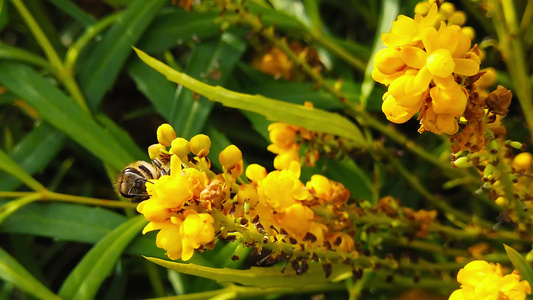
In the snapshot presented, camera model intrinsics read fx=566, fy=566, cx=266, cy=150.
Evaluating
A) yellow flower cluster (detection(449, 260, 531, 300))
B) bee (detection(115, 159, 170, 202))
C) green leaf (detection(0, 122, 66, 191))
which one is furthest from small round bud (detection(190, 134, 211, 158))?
green leaf (detection(0, 122, 66, 191))

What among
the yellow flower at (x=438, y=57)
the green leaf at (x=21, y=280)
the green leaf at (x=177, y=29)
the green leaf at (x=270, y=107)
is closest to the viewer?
the yellow flower at (x=438, y=57)

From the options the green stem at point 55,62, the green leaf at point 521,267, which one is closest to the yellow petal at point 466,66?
the green leaf at point 521,267

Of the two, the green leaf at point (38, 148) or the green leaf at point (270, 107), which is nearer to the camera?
the green leaf at point (270, 107)

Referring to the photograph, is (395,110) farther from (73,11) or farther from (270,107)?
(73,11)

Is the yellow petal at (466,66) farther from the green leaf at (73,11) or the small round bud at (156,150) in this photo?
the green leaf at (73,11)

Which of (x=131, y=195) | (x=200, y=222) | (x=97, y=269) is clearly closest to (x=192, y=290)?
(x=97, y=269)

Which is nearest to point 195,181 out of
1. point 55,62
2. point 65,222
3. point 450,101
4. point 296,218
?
point 296,218
